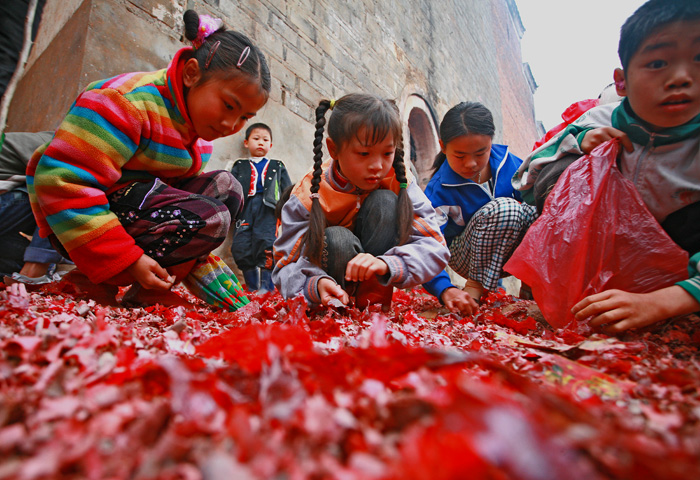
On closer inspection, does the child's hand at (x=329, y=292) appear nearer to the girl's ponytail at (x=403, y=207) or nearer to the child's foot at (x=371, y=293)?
the child's foot at (x=371, y=293)

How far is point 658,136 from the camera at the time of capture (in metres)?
1.18

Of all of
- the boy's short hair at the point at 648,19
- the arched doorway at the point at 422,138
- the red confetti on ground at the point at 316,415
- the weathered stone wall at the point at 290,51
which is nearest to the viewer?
the red confetti on ground at the point at 316,415

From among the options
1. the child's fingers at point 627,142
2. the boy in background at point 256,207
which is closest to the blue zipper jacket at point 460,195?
the child's fingers at point 627,142

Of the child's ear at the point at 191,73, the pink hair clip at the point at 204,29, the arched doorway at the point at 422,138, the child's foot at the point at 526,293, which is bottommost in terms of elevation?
the child's foot at the point at 526,293

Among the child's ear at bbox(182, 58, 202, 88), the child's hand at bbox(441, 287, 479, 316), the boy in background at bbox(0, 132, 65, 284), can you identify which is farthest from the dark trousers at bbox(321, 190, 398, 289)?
the boy in background at bbox(0, 132, 65, 284)

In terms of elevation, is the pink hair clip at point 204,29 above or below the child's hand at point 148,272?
above

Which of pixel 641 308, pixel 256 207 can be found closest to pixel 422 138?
pixel 256 207

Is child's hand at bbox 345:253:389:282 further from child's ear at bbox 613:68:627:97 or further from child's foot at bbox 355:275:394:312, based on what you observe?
child's ear at bbox 613:68:627:97

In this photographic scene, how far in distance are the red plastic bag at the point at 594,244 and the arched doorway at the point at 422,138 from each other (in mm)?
4900

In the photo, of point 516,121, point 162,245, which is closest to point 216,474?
point 162,245

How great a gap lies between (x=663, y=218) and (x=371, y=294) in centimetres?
108

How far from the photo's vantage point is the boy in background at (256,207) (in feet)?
10.0

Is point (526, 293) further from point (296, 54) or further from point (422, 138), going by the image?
point (422, 138)

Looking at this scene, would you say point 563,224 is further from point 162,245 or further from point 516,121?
point 516,121
